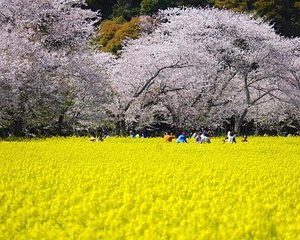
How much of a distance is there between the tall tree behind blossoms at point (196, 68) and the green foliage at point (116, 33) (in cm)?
808

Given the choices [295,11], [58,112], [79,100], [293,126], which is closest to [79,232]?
[58,112]

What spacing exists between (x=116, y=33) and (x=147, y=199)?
115ft

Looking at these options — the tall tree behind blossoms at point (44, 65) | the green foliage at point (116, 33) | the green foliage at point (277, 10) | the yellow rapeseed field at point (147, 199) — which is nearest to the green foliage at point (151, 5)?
the green foliage at point (116, 33)

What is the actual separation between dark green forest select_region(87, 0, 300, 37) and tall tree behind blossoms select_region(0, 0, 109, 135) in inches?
691

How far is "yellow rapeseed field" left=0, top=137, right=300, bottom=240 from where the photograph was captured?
4531 millimetres

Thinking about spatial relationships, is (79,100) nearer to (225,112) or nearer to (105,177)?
(225,112)

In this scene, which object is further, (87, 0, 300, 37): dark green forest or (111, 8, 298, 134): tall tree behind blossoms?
(87, 0, 300, 37): dark green forest

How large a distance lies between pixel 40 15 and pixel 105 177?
17168 millimetres

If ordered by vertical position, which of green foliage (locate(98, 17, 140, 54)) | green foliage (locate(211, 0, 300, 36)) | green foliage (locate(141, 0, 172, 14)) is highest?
green foliage (locate(211, 0, 300, 36))

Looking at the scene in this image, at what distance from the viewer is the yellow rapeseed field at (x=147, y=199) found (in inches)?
178

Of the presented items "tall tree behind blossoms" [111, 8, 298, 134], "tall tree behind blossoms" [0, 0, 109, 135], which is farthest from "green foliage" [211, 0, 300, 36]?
"tall tree behind blossoms" [0, 0, 109, 135]

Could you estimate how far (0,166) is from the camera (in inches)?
432

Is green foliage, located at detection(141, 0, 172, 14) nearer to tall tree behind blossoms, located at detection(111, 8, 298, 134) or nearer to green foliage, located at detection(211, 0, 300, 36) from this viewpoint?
green foliage, located at detection(211, 0, 300, 36)

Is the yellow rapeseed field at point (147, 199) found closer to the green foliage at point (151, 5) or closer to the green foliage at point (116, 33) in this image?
the green foliage at point (116, 33)
